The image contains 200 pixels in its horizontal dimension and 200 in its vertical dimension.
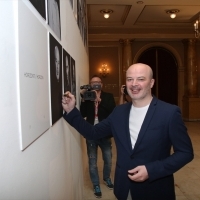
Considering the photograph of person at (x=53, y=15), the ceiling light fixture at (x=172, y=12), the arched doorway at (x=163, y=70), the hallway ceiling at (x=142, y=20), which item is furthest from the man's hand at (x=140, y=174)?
the arched doorway at (x=163, y=70)

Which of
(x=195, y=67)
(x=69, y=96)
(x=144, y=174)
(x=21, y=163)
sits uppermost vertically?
(x=195, y=67)

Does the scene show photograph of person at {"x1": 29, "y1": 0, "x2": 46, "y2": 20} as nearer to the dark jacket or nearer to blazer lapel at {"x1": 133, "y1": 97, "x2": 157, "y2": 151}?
blazer lapel at {"x1": 133, "y1": 97, "x2": 157, "y2": 151}

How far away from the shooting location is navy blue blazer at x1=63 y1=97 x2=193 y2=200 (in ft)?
6.06

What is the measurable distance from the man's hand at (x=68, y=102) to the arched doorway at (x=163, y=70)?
1102cm

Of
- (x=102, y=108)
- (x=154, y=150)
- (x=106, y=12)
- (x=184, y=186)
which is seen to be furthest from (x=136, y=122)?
(x=106, y=12)

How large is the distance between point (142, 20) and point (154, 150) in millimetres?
9367

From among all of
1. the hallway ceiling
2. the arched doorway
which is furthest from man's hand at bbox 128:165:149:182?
the arched doorway

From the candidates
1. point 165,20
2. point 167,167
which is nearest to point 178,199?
point 167,167

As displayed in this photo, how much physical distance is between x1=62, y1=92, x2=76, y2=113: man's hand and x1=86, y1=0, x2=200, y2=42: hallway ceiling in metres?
6.74

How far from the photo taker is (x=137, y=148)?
1.92m

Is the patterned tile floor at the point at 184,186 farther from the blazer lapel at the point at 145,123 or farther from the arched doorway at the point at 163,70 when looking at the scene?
the arched doorway at the point at 163,70

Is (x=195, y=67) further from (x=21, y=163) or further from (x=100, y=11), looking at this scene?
(x=21, y=163)

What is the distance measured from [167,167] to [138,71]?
75cm

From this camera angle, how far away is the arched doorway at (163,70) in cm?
1265
